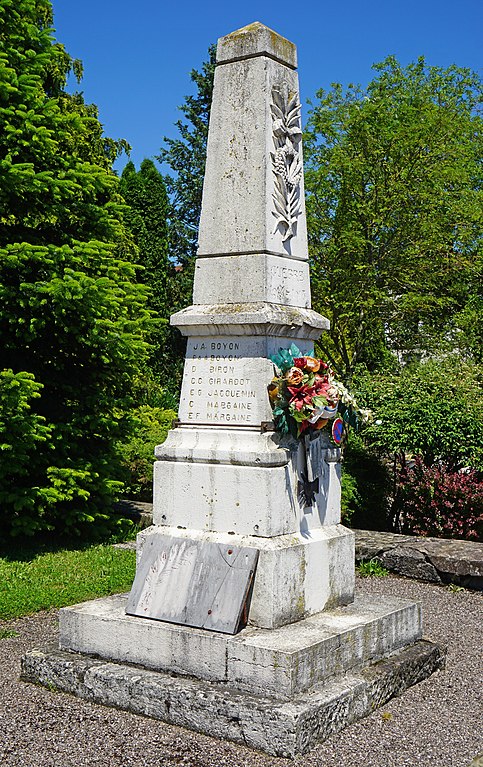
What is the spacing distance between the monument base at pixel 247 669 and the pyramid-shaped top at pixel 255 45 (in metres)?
3.65

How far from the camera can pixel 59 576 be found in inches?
330

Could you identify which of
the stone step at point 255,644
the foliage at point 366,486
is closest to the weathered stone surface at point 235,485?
the stone step at point 255,644

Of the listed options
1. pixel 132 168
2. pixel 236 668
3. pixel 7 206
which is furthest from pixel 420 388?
pixel 132 168

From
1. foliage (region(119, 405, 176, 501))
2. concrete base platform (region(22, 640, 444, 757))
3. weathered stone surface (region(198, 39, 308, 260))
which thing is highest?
weathered stone surface (region(198, 39, 308, 260))

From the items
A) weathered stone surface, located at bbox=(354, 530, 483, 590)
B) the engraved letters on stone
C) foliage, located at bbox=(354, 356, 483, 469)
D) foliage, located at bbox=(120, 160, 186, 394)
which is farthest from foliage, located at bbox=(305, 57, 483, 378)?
the engraved letters on stone

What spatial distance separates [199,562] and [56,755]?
55.5 inches

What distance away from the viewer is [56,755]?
437cm

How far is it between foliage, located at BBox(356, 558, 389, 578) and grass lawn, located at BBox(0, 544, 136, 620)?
2.33 m

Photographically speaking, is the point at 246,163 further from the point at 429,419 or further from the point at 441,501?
the point at 441,501

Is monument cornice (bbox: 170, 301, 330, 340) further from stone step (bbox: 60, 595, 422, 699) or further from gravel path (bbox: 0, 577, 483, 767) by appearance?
gravel path (bbox: 0, 577, 483, 767)

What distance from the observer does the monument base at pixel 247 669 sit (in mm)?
4512

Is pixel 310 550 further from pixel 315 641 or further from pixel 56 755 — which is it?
pixel 56 755

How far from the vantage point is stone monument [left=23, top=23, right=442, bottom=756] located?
15.8 feet

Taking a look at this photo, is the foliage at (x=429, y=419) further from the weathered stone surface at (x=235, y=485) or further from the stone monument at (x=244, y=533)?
the weathered stone surface at (x=235, y=485)
